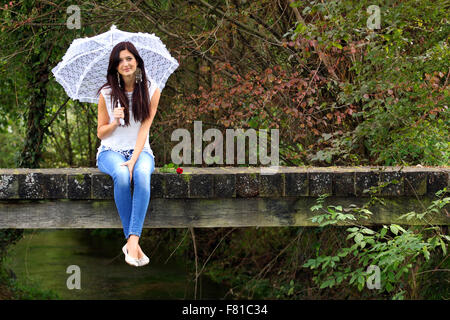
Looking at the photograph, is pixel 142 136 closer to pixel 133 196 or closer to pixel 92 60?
pixel 133 196

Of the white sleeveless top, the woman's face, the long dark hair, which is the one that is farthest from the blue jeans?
the woman's face

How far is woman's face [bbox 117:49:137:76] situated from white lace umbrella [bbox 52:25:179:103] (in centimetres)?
19

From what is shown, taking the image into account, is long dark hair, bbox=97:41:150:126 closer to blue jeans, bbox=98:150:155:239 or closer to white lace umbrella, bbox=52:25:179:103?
white lace umbrella, bbox=52:25:179:103

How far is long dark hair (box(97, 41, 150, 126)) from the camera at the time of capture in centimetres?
412

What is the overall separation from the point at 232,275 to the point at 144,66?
591 cm

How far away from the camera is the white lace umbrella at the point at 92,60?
432cm

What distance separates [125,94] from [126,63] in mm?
201

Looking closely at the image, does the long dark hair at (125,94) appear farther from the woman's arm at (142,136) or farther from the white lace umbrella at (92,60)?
the white lace umbrella at (92,60)

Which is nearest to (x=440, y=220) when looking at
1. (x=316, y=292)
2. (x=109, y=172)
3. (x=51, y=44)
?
(x=109, y=172)

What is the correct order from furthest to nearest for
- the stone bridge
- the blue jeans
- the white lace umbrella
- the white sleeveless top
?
the white lace umbrella
the white sleeveless top
the stone bridge
the blue jeans

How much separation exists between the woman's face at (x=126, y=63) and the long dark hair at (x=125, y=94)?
0.8 inches

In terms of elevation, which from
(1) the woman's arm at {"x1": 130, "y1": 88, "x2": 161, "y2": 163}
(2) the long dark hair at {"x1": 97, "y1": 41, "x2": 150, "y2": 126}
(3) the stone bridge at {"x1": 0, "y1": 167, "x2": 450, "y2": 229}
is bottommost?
(3) the stone bridge at {"x1": 0, "y1": 167, "x2": 450, "y2": 229}

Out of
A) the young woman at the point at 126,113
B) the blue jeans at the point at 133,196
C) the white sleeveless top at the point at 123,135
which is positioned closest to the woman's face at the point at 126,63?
the young woman at the point at 126,113

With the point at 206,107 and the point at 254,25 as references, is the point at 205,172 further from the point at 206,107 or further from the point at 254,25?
the point at 254,25
